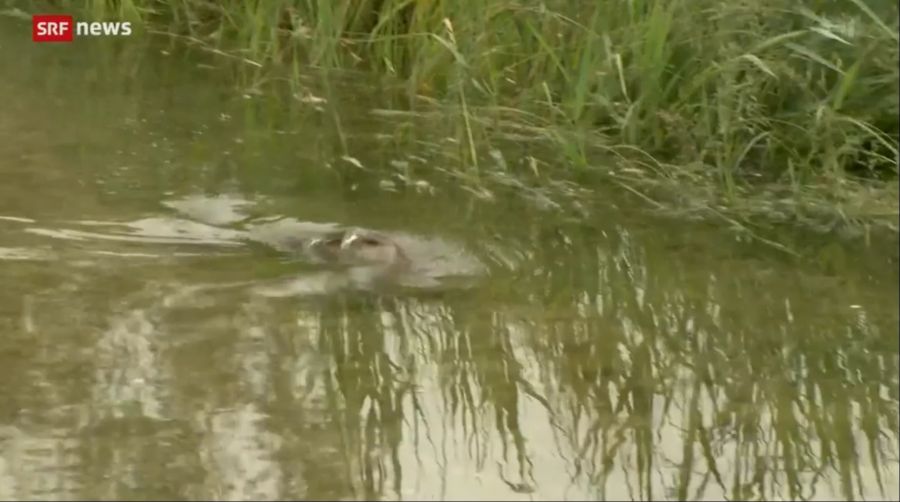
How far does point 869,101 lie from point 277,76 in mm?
1669

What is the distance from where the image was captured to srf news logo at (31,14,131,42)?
4141 mm

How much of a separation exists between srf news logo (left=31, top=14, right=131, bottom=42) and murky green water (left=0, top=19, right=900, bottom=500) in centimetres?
101

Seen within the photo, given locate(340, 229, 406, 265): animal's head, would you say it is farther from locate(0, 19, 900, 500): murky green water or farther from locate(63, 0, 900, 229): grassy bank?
locate(63, 0, 900, 229): grassy bank

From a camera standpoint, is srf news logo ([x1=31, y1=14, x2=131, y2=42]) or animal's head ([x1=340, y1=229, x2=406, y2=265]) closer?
animal's head ([x1=340, y1=229, x2=406, y2=265])

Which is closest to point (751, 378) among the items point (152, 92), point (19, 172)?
point (19, 172)

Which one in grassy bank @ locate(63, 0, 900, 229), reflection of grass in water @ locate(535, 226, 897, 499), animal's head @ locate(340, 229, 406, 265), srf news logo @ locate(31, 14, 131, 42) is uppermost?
srf news logo @ locate(31, 14, 131, 42)

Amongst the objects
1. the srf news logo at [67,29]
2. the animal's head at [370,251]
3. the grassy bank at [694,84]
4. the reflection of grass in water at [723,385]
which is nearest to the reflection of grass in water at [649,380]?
the reflection of grass in water at [723,385]

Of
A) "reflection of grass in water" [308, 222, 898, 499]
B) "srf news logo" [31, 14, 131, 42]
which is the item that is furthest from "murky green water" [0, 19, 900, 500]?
"srf news logo" [31, 14, 131, 42]

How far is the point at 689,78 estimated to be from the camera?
3.05m

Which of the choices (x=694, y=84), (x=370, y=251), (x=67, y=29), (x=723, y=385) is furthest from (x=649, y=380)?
(x=67, y=29)

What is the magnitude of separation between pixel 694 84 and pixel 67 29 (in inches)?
84.3

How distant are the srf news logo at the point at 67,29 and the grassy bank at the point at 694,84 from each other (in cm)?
107

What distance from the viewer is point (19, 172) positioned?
10.1 ft

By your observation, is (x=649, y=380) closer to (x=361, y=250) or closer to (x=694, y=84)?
(x=361, y=250)
